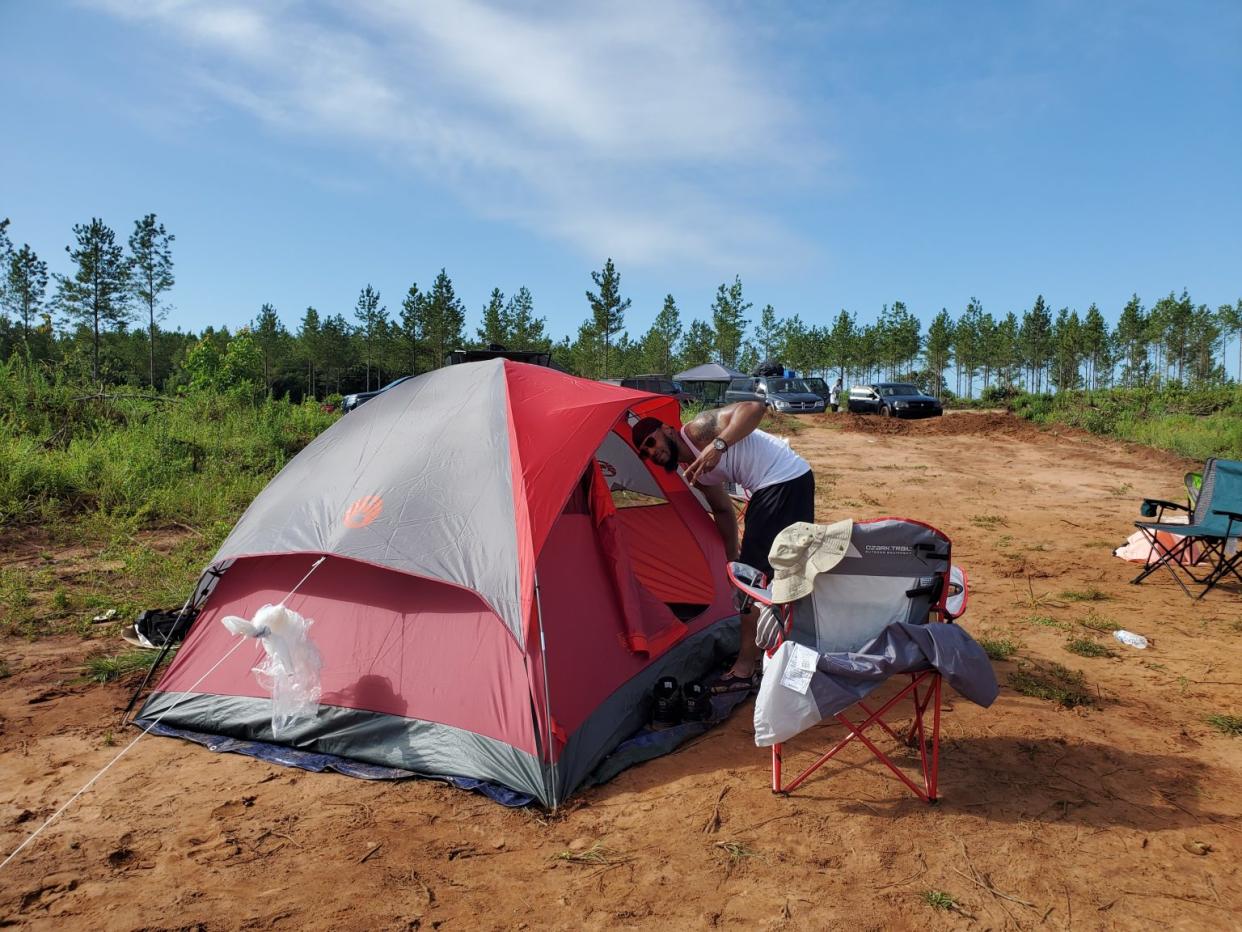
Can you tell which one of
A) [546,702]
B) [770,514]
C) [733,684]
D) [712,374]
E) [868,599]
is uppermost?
[712,374]

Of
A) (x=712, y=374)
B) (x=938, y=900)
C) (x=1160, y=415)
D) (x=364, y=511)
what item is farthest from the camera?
(x=712, y=374)

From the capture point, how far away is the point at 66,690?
14.7 ft

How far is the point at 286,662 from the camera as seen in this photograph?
368 cm

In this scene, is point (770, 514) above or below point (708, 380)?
below

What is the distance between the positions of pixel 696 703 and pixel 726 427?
1.51 m

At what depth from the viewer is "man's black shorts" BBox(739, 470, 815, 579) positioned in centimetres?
437

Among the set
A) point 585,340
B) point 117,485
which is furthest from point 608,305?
point 117,485

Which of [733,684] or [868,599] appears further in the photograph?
[733,684]

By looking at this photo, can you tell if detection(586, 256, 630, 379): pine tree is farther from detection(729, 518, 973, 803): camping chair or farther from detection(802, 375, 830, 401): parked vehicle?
detection(729, 518, 973, 803): camping chair

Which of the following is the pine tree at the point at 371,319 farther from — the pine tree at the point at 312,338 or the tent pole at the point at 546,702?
the tent pole at the point at 546,702

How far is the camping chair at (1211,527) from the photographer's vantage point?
21.2 feet

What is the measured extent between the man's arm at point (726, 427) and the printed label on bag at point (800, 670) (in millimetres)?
1324

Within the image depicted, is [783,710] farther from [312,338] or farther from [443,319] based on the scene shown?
[312,338]

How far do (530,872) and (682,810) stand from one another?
0.72 meters
